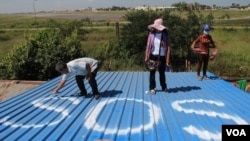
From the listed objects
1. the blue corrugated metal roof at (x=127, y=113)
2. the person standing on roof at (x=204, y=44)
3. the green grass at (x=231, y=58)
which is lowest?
the green grass at (x=231, y=58)

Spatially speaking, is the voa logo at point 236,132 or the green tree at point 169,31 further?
the green tree at point 169,31

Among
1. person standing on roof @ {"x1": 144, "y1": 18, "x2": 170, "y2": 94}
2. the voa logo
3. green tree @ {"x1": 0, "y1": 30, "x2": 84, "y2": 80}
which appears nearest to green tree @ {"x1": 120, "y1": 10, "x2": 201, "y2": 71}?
green tree @ {"x1": 0, "y1": 30, "x2": 84, "y2": 80}

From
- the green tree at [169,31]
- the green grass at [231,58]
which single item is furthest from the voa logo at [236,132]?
the green tree at [169,31]

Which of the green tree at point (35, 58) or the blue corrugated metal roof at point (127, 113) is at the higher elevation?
the blue corrugated metal roof at point (127, 113)

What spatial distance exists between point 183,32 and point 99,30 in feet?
98.6

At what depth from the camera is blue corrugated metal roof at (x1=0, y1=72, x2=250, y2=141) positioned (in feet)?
15.6

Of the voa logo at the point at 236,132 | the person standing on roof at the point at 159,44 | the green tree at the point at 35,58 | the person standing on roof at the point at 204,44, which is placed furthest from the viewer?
the green tree at the point at 35,58

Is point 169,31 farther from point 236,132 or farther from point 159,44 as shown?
point 236,132

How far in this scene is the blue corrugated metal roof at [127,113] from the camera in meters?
4.75

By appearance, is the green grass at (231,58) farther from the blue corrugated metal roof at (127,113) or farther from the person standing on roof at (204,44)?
the blue corrugated metal roof at (127,113)

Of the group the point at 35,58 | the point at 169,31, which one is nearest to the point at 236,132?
the point at 35,58

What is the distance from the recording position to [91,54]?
1850 centimetres

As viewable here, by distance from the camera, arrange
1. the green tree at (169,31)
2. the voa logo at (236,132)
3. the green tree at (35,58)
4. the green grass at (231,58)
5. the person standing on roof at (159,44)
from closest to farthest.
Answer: the voa logo at (236,132) < the person standing on roof at (159,44) < the green tree at (35,58) < the green grass at (231,58) < the green tree at (169,31)

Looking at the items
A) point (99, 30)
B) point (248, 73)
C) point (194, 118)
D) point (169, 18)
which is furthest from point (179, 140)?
point (99, 30)
